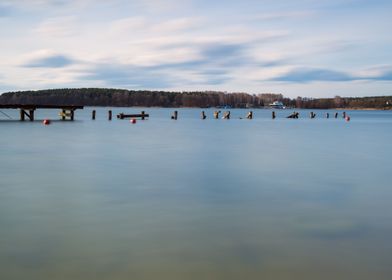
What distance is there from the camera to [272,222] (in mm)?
10742

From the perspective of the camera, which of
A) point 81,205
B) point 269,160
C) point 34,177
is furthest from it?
point 269,160

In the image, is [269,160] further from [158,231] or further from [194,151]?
[158,231]

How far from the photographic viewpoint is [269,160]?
23844 mm

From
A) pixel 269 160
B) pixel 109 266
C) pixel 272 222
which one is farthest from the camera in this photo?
pixel 269 160

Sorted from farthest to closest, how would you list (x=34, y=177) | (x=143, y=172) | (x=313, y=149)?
(x=313, y=149) → (x=143, y=172) → (x=34, y=177)

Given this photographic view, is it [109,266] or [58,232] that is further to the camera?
[58,232]

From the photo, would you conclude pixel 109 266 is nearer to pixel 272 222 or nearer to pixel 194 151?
pixel 272 222

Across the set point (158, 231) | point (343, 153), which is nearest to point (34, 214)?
point (158, 231)

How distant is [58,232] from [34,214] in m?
1.80

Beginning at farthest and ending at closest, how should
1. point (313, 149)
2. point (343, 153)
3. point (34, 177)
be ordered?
point (313, 149) < point (343, 153) < point (34, 177)

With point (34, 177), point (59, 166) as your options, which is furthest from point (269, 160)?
point (34, 177)

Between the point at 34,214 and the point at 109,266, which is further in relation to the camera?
the point at 34,214

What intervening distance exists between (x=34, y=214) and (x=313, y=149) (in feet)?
74.3

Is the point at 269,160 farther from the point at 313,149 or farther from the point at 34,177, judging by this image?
the point at 34,177
